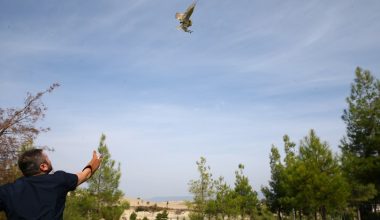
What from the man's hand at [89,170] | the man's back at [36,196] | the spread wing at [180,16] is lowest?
the man's back at [36,196]

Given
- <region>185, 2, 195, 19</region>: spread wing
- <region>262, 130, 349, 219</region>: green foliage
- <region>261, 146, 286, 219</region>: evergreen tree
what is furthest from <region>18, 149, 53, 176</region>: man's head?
Answer: <region>261, 146, 286, 219</region>: evergreen tree

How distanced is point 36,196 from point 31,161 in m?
0.30

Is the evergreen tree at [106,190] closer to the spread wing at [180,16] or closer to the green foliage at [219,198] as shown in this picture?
the green foliage at [219,198]

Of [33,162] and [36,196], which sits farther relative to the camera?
[33,162]

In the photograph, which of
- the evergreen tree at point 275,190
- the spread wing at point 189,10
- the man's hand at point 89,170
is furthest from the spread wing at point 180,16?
the evergreen tree at point 275,190

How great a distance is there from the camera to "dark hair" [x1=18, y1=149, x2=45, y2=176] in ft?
10.5

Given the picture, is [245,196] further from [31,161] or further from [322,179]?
[31,161]

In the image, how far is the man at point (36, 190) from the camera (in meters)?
3.02

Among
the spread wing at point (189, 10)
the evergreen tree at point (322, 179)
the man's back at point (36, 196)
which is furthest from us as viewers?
the evergreen tree at point (322, 179)

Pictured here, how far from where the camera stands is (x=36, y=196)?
3.09m

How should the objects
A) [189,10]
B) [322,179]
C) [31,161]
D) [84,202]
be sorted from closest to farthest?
[31,161] < [189,10] < [322,179] < [84,202]

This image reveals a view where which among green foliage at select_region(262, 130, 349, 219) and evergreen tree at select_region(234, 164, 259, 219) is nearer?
green foliage at select_region(262, 130, 349, 219)

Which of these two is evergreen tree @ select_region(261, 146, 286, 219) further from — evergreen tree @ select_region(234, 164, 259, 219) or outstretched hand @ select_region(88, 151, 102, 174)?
outstretched hand @ select_region(88, 151, 102, 174)

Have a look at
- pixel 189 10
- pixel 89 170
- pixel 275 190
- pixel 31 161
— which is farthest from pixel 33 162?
pixel 275 190
